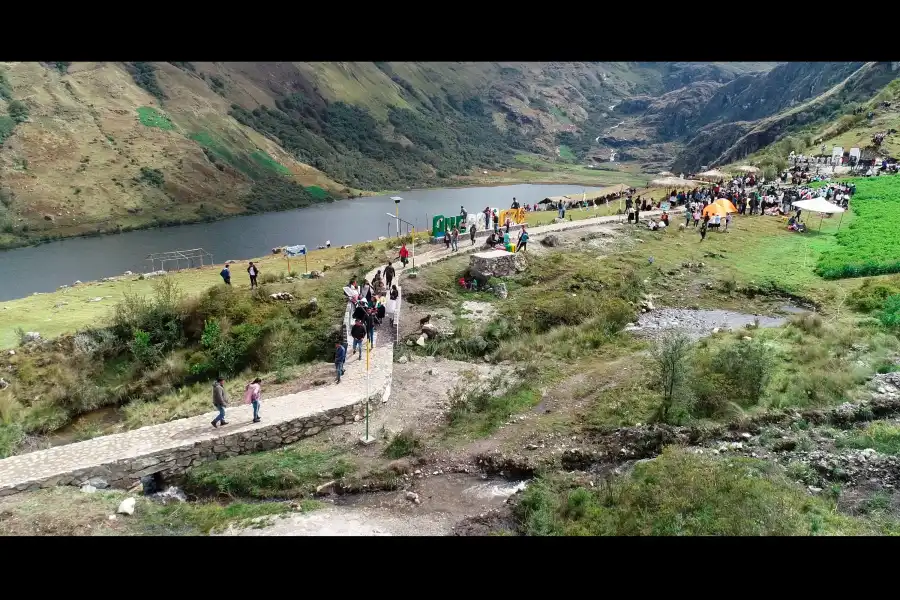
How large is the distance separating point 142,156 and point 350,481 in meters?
99.2

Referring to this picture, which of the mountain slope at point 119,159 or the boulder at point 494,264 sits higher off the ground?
the mountain slope at point 119,159

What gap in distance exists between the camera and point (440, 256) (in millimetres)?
30250

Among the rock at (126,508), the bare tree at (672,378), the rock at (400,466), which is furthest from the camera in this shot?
the bare tree at (672,378)

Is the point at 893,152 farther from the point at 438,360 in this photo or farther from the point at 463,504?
the point at 463,504

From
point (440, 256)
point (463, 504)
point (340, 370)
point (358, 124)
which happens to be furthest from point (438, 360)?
point (358, 124)

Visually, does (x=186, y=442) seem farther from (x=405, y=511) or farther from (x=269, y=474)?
(x=405, y=511)

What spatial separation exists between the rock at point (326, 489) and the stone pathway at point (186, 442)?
2.58m

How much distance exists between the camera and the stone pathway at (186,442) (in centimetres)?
1355

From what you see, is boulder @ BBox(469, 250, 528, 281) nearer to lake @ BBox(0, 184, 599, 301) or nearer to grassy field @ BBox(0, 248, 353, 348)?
grassy field @ BBox(0, 248, 353, 348)

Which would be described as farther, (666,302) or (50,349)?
(666,302)

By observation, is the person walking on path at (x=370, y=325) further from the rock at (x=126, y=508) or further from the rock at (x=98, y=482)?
the rock at (x=126, y=508)

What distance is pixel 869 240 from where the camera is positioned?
31359 millimetres

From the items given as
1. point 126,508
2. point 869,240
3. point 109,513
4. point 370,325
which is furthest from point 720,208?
point 109,513

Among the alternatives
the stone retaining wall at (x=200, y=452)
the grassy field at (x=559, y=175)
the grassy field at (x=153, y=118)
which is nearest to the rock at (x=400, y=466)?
the stone retaining wall at (x=200, y=452)
